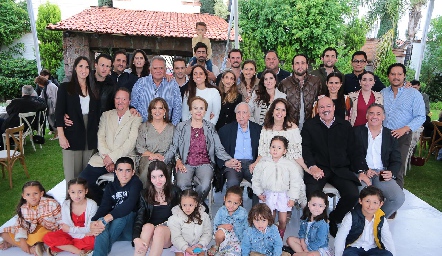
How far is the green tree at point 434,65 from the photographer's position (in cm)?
2031

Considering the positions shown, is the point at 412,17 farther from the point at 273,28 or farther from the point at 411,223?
the point at 411,223

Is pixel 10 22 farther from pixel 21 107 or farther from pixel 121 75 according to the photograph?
pixel 121 75

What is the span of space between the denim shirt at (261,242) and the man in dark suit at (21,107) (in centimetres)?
527

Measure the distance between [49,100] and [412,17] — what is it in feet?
87.6

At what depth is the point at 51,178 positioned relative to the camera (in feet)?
17.9

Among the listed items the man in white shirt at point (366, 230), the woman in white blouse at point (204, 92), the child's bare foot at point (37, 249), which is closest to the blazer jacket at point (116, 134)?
the woman in white blouse at point (204, 92)

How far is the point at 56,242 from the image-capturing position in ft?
10.1

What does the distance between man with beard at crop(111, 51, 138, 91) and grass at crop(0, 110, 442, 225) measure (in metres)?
1.86

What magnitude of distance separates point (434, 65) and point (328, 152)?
22.1 metres

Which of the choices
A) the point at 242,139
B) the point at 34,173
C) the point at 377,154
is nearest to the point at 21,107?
the point at 34,173

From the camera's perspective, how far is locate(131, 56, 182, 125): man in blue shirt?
13.8ft

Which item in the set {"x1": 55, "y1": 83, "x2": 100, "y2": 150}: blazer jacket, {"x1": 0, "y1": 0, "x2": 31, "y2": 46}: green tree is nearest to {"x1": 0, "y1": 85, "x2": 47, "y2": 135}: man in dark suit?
{"x1": 55, "y1": 83, "x2": 100, "y2": 150}: blazer jacket

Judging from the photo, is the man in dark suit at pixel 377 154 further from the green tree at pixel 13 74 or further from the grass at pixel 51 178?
the green tree at pixel 13 74

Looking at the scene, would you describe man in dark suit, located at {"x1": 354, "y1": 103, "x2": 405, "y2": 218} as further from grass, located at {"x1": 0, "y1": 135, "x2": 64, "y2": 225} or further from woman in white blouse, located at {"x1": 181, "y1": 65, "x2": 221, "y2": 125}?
grass, located at {"x1": 0, "y1": 135, "x2": 64, "y2": 225}
